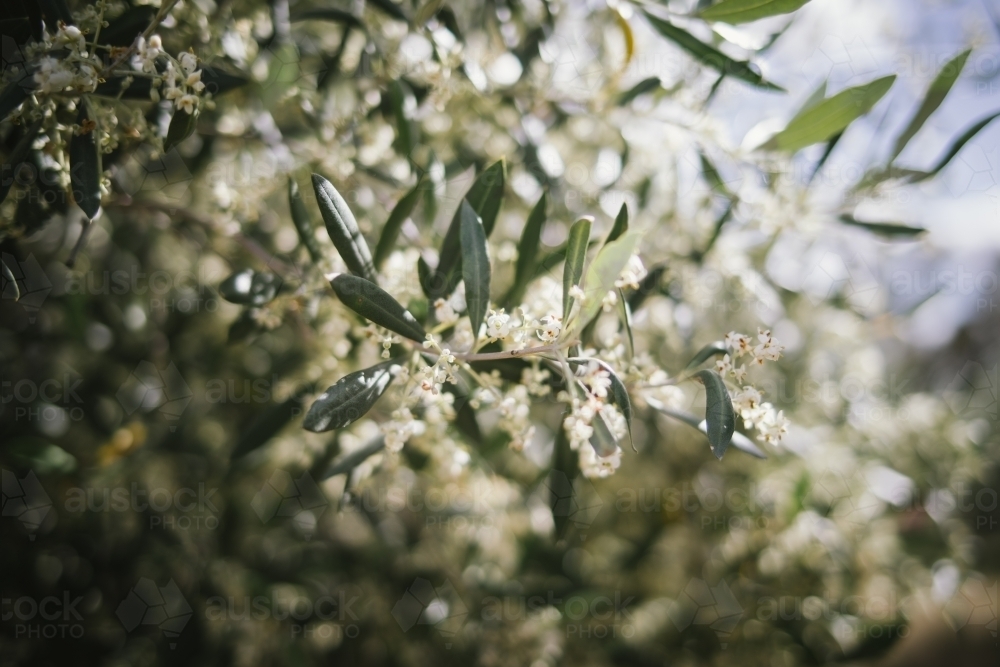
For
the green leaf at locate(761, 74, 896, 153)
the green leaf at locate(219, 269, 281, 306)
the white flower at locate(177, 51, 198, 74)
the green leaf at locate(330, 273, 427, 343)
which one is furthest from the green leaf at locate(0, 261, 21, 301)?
the green leaf at locate(761, 74, 896, 153)

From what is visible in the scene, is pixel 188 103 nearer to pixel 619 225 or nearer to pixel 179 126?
pixel 179 126

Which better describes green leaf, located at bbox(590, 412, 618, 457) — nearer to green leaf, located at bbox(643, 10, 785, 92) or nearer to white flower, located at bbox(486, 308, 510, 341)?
white flower, located at bbox(486, 308, 510, 341)

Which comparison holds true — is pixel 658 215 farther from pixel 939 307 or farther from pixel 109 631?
pixel 109 631

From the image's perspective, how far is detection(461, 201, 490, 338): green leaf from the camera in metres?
0.91

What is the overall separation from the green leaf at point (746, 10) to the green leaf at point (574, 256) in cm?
62

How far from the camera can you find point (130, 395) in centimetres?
183

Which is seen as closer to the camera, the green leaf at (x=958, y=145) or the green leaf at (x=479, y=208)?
the green leaf at (x=479, y=208)

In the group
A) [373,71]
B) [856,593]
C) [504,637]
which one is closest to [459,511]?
[504,637]

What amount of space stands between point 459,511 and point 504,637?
1.29ft

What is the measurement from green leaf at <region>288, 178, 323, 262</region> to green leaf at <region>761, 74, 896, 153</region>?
1009 millimetres

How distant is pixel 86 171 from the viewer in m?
0.89

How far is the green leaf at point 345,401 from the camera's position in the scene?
0.79 meters

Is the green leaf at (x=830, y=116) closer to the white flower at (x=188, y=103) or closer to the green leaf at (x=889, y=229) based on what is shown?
the green leaf at (x=889, y=229)

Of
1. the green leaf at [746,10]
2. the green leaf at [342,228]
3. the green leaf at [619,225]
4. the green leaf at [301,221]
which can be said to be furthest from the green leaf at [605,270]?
the green leaf at [746,10]
